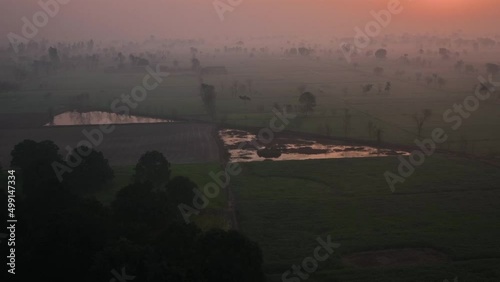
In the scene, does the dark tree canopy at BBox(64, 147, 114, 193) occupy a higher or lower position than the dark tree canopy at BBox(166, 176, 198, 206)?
higher

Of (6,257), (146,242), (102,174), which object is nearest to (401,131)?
(102,174)

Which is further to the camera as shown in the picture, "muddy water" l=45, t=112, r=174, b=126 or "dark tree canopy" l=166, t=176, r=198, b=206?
"muddy water" l=45, t=112, r=174, b=126

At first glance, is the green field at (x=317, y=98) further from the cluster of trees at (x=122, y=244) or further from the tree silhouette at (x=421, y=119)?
A: the cluster of trees at (x=122, y=244)

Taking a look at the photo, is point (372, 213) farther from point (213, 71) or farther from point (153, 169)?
point (213, 71)

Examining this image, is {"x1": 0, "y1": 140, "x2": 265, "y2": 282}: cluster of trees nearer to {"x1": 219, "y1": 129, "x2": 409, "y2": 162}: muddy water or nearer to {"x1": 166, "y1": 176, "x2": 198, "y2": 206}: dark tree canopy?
{"x1": 166, "y1": 176, "x2": 198, "y2": 206}: dark tree canopy

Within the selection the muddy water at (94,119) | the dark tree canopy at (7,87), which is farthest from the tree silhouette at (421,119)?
the dark tree canopy at (7,87)

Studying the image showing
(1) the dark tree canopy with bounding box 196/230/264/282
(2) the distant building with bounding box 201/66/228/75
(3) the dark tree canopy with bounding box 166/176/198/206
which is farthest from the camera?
(2) the distant building with bounding box 201/66/228/75

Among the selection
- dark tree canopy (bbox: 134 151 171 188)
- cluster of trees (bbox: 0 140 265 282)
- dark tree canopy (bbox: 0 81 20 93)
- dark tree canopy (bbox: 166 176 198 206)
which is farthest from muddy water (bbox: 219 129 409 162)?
dark tree canopy (bbox: 0 81 20 93)
